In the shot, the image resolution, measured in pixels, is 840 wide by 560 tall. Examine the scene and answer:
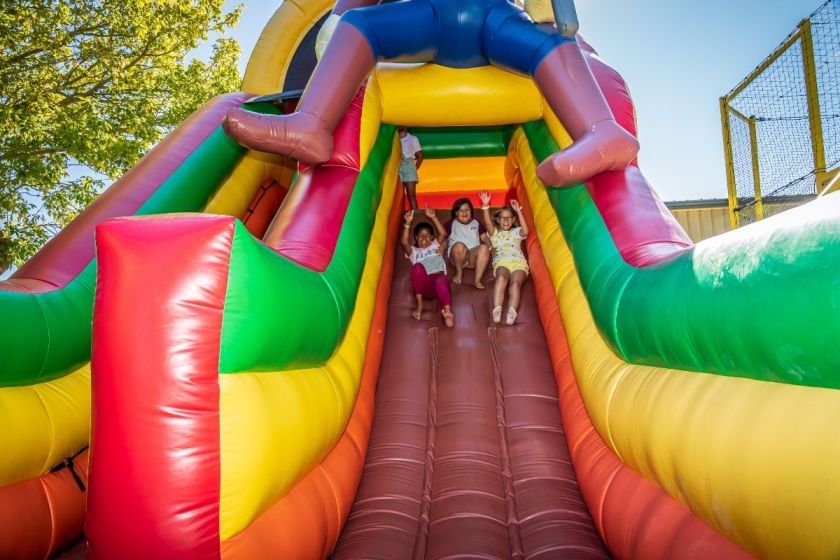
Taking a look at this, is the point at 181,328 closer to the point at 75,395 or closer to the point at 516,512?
the point at 75,395

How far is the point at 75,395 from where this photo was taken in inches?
80.0

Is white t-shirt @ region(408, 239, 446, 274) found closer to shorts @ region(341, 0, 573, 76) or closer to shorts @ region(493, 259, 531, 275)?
shorts @ region(493, 259, 531, 275)

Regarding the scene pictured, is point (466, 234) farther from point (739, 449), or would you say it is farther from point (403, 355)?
point (739, 449)

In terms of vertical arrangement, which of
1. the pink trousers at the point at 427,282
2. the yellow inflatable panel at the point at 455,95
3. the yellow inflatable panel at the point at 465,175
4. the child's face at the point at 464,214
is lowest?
the pink trousers at the point at 427,282

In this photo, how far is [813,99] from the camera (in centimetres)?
488

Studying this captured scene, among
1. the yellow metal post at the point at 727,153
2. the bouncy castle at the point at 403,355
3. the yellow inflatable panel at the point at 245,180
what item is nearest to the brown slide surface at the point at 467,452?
the bouncy castle at the point at 403,355

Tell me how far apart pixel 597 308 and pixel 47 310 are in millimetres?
1903

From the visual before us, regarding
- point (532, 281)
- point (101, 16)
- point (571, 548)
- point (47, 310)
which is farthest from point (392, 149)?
point (101, 16)

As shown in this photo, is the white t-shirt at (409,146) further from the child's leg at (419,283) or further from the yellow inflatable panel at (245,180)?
the child's leg at (419,283)

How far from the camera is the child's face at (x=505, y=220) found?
12.6 ft

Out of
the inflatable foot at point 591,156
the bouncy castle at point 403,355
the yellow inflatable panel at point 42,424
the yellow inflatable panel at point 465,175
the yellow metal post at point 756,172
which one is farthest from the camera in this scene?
the yellow metal post at point 756,172

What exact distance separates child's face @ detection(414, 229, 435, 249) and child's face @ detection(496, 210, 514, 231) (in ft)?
1.50

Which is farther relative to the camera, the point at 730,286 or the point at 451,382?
the point at 451,382

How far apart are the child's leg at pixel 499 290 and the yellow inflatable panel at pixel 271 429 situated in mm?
1303
